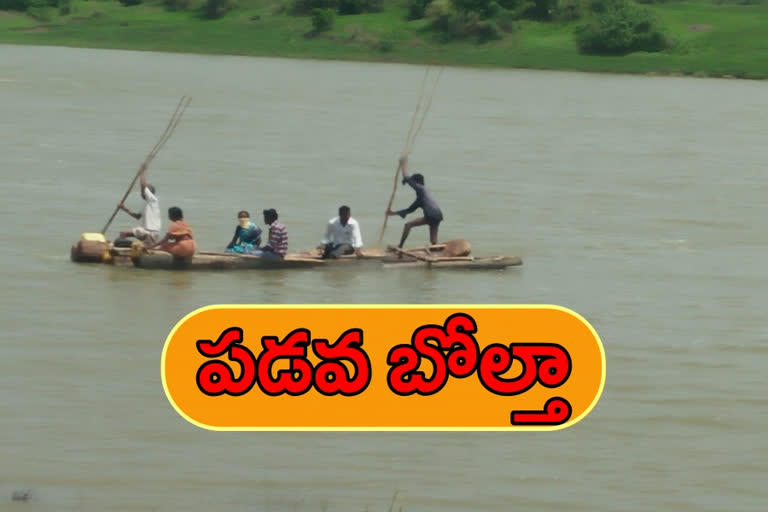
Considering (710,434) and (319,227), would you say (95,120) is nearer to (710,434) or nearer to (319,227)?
(319,227)

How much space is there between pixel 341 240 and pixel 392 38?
152 feet

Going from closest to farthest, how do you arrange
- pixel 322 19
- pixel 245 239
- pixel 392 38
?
pixel 245 239 → pixel 392 38 → pixel 322 19

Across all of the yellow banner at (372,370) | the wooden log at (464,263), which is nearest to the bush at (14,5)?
the wooden log at (464,263)

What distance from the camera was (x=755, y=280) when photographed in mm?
18719

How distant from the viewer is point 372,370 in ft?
29.1

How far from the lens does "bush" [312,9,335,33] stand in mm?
63000

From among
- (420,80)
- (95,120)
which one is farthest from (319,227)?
(420,80)

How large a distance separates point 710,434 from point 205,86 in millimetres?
38608

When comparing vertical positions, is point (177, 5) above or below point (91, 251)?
below

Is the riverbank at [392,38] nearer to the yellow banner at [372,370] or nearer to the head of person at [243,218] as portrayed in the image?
the head of person at [243,218]

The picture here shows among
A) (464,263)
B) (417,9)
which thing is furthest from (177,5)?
(464,263)

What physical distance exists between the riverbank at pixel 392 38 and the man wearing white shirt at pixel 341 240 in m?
43.2

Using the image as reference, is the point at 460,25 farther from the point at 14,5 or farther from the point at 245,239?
the point at 245,239

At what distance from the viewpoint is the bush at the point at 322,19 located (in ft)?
207
